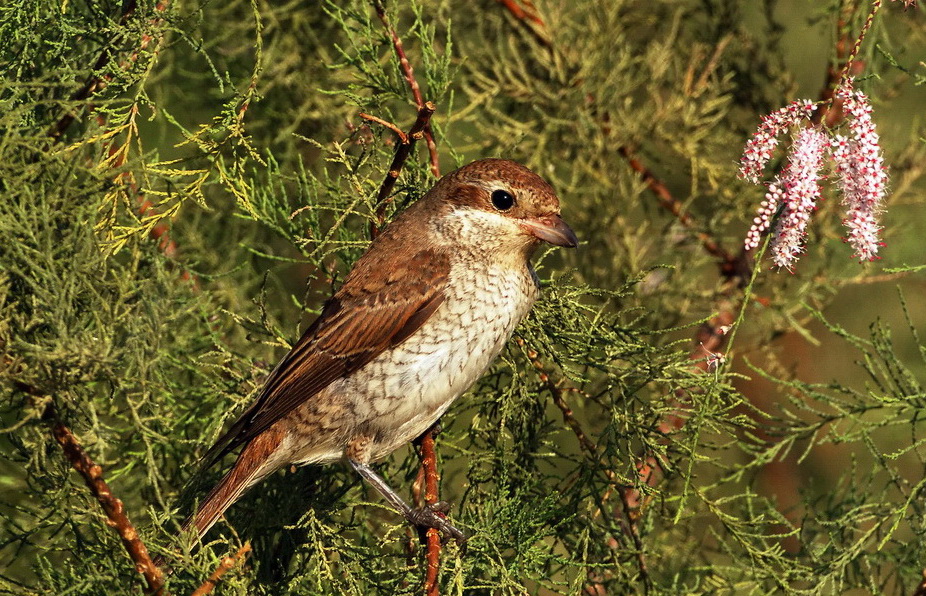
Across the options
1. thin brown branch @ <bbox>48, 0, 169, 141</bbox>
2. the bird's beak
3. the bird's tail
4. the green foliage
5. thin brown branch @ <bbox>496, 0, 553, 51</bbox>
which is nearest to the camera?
the green foliage

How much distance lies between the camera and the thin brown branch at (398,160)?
2910 millimetres

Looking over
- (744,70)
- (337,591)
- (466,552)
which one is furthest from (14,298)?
(744,70)

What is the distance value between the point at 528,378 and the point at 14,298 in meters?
1.81

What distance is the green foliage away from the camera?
8.29ft

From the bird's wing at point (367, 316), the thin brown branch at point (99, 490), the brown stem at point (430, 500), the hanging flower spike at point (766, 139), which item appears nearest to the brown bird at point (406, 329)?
the bird's wing at point (367, 316)

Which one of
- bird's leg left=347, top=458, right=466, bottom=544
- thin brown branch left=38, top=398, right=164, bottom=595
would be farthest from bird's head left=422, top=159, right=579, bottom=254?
thin brown branch left=38, top=398, right=164, bottom=595

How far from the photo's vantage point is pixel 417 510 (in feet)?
10.6

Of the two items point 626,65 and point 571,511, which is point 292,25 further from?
point 571,511

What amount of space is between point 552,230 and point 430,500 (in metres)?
1.05

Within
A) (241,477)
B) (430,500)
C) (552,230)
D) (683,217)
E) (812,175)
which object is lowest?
(241,477)

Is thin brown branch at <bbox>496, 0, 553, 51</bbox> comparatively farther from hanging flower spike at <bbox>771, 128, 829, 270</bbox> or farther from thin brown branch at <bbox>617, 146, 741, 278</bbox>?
hanging flower spike at <bbox>771, 128, 829, 270</bbox>

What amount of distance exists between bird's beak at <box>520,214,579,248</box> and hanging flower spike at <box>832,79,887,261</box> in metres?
1.14

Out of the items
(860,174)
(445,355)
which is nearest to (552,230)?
(445,355)

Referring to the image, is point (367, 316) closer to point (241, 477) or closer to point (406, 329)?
point (406, 329)
